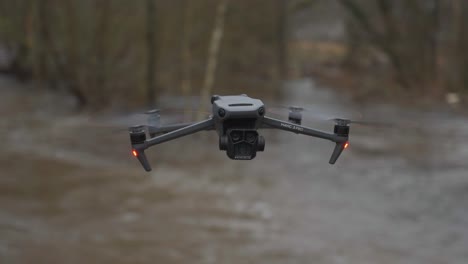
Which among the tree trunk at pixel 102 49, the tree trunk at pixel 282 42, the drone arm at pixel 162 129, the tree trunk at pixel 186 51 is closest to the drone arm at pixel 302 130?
the drone arm at pixel 162 129

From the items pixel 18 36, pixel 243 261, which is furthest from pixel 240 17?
pixel 243 261

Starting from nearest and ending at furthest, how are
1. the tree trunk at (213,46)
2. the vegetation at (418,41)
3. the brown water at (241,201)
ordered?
1. the brown water at (241,201)
2. the tree trunk at (213,46)
3. the vegetation at (418,41)

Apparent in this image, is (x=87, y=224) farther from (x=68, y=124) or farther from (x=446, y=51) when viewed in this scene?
(x=446, y=51)

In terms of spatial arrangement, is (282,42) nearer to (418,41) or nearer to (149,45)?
(418,41)

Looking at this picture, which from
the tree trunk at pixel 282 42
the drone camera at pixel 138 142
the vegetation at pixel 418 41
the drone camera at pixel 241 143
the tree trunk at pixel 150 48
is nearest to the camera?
the drone camera at pixel 241 143

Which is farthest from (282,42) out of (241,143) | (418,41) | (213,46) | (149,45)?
(241,143)

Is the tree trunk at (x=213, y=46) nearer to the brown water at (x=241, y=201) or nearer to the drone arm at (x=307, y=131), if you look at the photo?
the brown water at (x=241, y=201)
